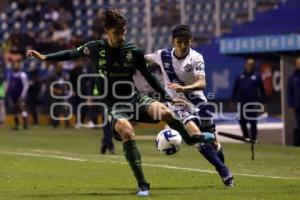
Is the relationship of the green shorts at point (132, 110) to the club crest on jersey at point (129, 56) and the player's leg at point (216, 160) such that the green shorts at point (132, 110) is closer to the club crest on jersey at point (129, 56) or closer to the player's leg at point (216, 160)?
the club crest on jersey at point (129, 56)

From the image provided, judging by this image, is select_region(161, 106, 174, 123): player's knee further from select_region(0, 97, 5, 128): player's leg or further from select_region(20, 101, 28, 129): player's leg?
select_region(0, 97, 5, 128): player's leg

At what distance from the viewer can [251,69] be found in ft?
80.4

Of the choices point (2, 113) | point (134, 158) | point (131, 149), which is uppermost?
point (131, 149)

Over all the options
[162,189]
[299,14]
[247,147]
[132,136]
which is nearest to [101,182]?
[162,189]

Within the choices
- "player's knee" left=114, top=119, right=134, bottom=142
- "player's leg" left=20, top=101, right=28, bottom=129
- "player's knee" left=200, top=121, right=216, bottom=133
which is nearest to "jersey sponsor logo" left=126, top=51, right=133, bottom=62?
"player's knee" left=114, top=119, right=134, bottom=142

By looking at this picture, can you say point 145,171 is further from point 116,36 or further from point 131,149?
point 116,36

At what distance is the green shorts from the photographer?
37.6ft

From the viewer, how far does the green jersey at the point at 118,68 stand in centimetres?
1155

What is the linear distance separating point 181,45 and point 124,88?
1.21 metres

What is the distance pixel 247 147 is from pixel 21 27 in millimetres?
18838

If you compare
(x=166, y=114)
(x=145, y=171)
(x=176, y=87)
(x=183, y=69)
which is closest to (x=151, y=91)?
(x=183, y=69)

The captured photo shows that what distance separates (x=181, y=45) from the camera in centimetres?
1238

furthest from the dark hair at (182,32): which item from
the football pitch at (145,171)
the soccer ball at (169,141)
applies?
the football pitch at (145,171)

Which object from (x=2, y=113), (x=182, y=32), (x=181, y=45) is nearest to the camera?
(x=182, y=32)
